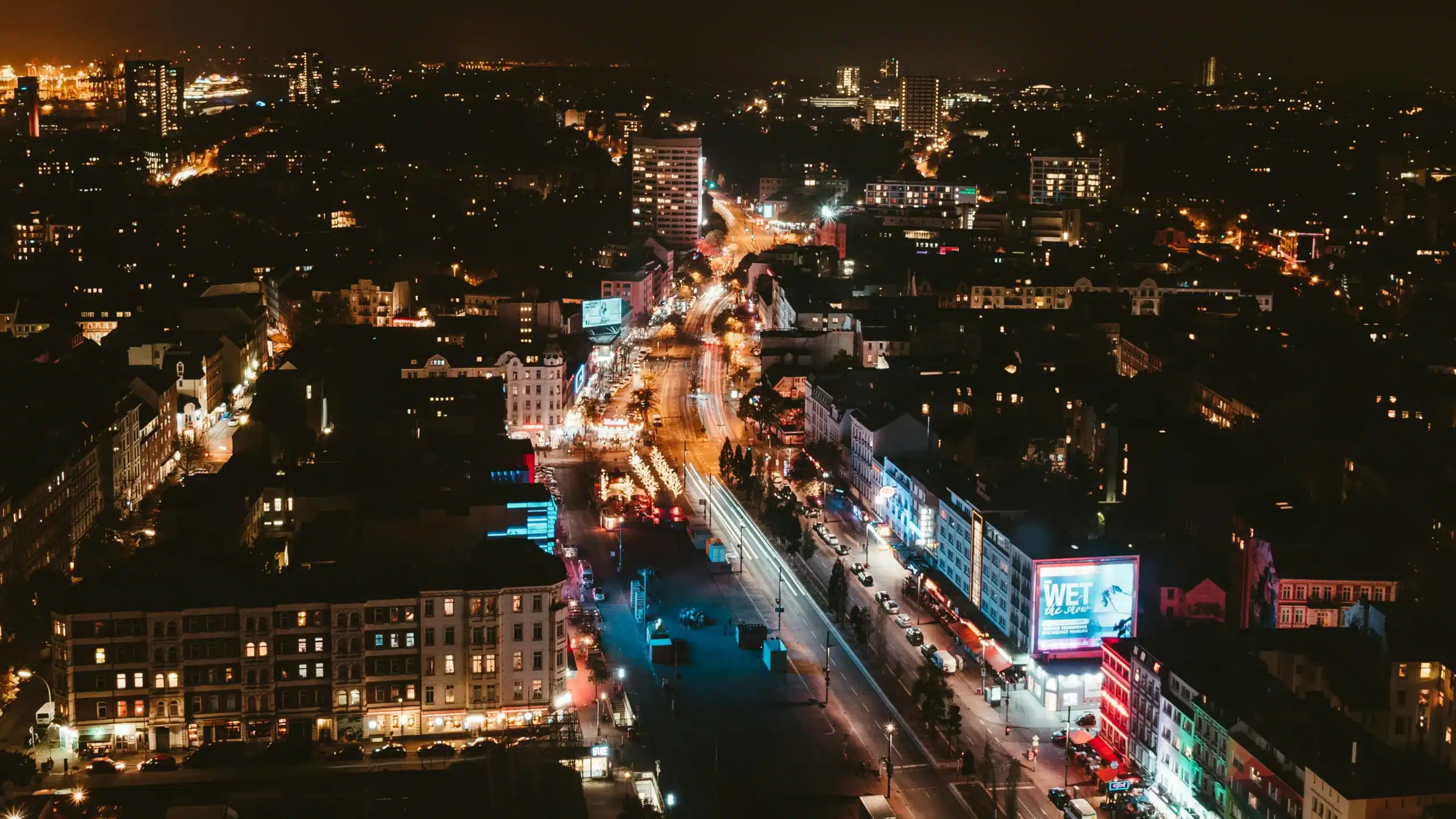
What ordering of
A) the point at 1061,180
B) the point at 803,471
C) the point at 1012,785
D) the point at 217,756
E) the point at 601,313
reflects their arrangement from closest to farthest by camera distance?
the point at 1012,785 < the point at 217,756 < the point at 803,471 < the point at 601,313 < the point at 1061,180

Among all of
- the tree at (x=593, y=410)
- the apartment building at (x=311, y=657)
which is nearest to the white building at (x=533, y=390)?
the tree at (x=593, y=410)

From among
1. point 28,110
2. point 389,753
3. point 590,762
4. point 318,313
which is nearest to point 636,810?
point 590,762

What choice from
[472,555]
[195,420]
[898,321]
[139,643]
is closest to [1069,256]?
[898,321]

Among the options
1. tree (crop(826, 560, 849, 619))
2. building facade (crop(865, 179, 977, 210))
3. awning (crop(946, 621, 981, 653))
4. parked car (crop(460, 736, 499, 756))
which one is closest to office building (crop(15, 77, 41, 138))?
building facade (crop(865, 179, 977, 210))

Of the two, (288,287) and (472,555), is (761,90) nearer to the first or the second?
(288,287)

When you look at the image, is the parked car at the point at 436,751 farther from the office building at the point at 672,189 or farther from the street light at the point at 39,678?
the office building at the point at 672,189

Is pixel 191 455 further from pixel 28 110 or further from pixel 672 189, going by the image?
pixel 28 110

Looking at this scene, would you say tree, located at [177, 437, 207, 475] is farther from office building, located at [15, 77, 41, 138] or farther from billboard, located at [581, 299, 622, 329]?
office building, located at [15, 77, 41, 138]
